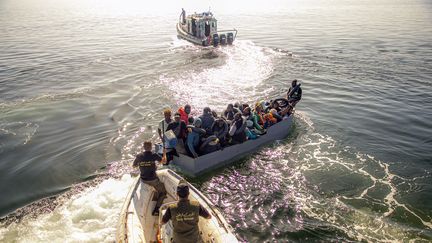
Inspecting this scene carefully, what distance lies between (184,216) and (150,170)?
321 centimetres

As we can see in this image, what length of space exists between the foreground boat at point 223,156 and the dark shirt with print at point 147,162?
3.03 metres

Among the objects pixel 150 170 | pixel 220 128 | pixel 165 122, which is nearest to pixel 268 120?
pixel 220 128

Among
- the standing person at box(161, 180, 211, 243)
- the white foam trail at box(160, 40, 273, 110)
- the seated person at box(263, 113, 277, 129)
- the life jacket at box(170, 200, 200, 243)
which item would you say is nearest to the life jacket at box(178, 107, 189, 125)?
the seated person at box(263, 113, 277, 129)

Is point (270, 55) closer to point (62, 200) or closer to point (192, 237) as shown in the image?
point (62, 200)

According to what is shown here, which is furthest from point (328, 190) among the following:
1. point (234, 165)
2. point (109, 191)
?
point (109, 191)

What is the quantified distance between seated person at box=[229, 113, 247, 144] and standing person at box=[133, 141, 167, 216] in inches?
179

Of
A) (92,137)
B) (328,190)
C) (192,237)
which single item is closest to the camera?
(192,237)

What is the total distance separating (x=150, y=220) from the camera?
859cm

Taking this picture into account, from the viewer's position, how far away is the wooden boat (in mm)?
7305

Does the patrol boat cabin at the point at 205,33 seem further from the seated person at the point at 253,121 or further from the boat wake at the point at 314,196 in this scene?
the boat wake at the point at 314,196

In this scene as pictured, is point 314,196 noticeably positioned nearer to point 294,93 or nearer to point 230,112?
point 230,112

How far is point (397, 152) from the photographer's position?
1498 cm

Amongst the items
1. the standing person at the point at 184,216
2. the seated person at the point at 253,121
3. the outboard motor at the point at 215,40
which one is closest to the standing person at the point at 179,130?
the seated person at the point at 253,121

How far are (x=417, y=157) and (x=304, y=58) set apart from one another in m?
18.6
